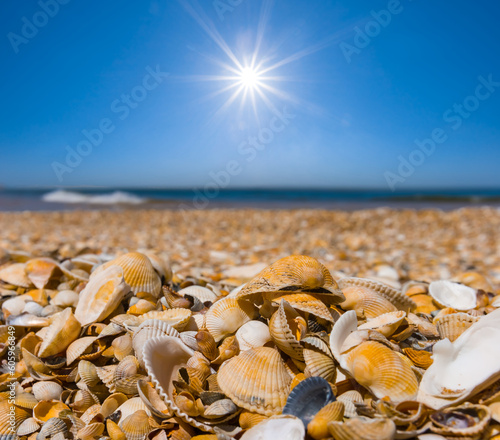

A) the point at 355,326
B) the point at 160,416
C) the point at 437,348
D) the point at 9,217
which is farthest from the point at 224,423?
the point at 9,217

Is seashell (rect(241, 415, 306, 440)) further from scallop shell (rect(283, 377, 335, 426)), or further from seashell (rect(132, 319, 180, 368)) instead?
seashell (rect(132, 319, 180, 368))

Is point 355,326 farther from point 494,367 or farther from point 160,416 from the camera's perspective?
point 160,416

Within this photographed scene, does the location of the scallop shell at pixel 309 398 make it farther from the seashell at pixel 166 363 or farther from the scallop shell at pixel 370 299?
the scallop shell at pixel 370 299

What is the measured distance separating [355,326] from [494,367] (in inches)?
23.2

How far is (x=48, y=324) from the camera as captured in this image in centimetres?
232

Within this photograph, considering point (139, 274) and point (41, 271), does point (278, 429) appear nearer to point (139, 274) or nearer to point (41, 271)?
point (139, 274)

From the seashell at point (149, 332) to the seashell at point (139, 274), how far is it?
57 cm

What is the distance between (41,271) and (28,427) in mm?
1341

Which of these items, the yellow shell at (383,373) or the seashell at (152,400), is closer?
the yellow shell at (383,373)

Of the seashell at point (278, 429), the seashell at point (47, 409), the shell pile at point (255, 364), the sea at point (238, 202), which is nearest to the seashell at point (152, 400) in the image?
the shell pile at point (255, 364)

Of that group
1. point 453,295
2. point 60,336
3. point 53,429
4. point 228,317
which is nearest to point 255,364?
point 228,317

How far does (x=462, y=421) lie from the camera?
138 cm

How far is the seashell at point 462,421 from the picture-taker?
1.33m

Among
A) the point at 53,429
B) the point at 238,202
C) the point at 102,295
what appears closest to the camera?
the point at 53,429
